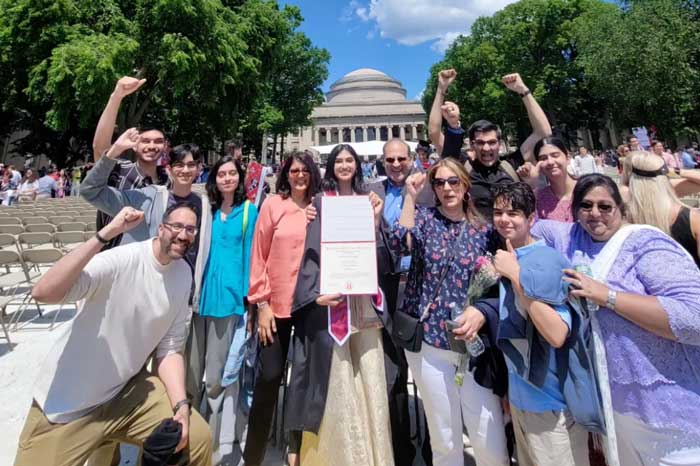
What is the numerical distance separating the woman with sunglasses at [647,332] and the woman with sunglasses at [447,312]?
59 cm

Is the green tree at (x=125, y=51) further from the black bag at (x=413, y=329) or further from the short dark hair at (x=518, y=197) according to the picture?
the short dark hair at (x=518, y=197)

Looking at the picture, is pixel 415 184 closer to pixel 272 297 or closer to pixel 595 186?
pixel 595 186

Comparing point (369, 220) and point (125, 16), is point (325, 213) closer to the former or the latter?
point (369, 220)

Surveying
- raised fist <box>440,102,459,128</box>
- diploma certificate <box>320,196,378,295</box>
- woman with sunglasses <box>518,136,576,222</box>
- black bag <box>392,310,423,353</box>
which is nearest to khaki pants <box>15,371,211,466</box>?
diploma certificate <box>320,196,378,295</box>

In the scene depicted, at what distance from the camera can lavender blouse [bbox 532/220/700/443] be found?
1730 mm

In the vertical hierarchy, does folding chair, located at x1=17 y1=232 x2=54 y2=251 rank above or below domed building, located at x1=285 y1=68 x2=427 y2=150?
below

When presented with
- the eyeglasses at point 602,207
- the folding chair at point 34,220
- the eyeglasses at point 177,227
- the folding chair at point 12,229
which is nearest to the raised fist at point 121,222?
the eyeglasses at point 177,227

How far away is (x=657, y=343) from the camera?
1.80 m

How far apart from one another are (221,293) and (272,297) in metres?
0.47

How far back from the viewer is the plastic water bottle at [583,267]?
189 centimetres

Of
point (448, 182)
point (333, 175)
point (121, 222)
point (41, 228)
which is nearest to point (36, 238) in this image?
point (41, 228)

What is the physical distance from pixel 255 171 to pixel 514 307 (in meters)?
2.70

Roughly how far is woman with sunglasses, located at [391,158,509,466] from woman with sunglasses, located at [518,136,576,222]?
0.92 metres

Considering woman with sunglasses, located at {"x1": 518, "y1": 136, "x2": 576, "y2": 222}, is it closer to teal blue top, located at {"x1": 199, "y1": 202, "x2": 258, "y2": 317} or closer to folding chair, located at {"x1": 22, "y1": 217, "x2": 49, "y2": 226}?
teal blue top, located at {"x1": 199, "y1": 202, "x2": 258, "y2": 317}
